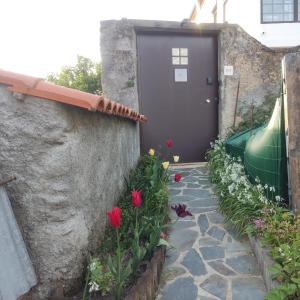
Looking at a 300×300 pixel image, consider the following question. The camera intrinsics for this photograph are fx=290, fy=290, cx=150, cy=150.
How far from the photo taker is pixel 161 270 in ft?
8.62

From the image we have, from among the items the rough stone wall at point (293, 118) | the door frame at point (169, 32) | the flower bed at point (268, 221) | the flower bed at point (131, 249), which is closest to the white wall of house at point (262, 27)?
the door frame at point (169, 32)

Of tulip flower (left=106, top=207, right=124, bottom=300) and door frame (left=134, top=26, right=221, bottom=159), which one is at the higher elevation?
door frame (left=134, top=26, right=221, bottom=159)

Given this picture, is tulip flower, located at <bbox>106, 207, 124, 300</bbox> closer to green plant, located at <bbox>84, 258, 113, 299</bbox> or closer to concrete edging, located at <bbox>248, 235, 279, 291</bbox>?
green plant, located at <bbox>84, 258, 113, 299</bbox>

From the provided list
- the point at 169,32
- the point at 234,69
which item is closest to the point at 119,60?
the point at 169,32

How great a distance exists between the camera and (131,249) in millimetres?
2295

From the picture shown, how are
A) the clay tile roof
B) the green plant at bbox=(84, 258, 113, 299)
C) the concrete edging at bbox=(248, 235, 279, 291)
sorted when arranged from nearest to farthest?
1. the clay tile roof
2. the green plant at bbox=(84, 258, 113, 299)
3. the concrete edging at bbox=(248, 235, 279, 291)

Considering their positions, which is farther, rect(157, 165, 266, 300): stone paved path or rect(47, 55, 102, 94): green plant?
rect(47, 55, 102, 94): green plant

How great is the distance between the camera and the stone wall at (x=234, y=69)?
5832 mm

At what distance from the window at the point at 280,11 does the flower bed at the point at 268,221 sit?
31.8 feet

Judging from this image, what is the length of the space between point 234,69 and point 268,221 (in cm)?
426

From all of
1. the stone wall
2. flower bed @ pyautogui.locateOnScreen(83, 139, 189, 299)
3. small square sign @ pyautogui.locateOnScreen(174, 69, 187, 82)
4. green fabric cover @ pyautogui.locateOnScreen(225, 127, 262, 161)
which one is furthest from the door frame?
flower bed @ pyautogui.locateOnScreen(83, 139, 189, 299)

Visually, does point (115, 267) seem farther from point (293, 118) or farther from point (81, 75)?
point (81, 75)

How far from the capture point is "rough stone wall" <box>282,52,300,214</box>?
9.16 ft

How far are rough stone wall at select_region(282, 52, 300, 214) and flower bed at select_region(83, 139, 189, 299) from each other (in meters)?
1.17
